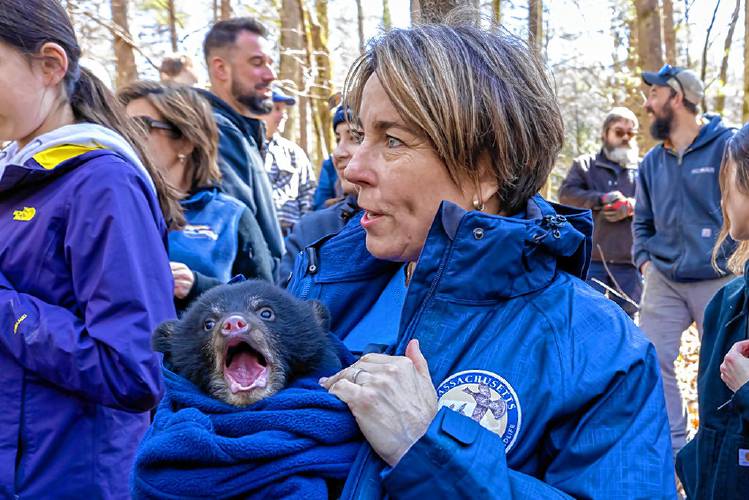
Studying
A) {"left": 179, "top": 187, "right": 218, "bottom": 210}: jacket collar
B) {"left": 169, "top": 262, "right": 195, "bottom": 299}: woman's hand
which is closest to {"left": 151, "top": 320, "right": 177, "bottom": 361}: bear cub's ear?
{"left": 169, "top": 262, "right": 195, "bottom": 299}: woman's hand

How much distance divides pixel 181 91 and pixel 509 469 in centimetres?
338

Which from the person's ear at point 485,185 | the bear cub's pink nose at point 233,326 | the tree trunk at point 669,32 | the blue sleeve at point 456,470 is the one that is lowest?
the blue sleeve at point 456,470

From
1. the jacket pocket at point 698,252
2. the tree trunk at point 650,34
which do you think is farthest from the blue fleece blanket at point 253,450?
the tree trunk at point 650,34

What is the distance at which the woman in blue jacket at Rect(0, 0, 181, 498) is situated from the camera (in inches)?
93.0

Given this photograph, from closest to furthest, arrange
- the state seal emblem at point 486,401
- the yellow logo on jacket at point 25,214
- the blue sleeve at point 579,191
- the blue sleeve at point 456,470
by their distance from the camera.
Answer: the blue sleeve at point 456,470 < the state seal emblem at point 486,401 < the yellow logo on jacket at point 25,214 < the blue sleeve at point 579,191

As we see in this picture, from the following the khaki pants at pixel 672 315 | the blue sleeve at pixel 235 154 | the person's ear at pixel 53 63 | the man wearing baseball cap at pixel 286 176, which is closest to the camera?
the person's ear at pixel 53 63

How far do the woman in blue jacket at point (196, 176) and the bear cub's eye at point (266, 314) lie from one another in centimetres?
200

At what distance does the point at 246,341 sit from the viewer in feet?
5.96

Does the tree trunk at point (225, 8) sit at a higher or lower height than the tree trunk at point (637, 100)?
higher

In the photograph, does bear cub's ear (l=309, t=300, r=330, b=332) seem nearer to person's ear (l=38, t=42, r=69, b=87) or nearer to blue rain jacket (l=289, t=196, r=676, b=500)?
blue rain jacket (l=289, t=196, r=676, b=500)

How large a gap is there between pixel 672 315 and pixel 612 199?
6.90ft

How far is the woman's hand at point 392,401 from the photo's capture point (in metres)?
1.57

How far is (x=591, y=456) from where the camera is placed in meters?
1.58

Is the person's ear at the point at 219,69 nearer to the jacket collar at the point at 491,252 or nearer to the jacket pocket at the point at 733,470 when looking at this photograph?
the jacket pocket at the point at 733,470
